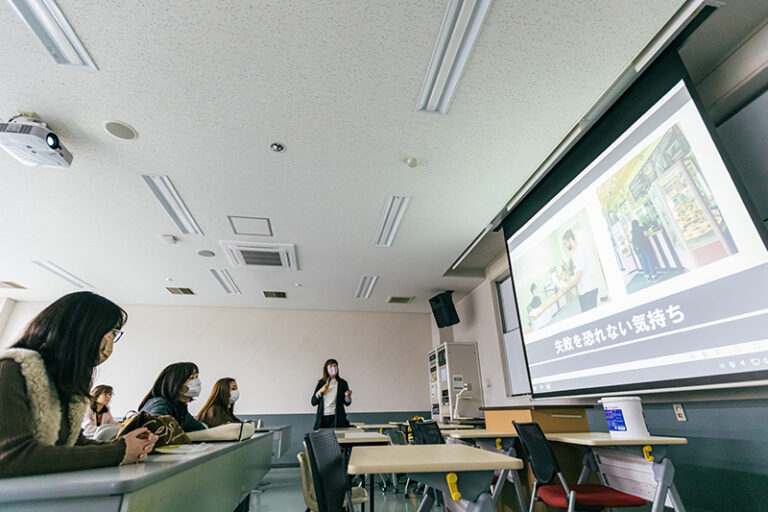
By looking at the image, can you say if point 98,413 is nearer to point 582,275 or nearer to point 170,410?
point 170,410

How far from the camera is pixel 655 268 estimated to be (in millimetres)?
2006

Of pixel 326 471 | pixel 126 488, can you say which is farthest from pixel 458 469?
pixel 126 488

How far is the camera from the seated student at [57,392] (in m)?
0.86

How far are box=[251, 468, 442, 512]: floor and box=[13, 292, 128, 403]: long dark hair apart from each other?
288 centimetres

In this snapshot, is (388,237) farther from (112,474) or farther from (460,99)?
(112,474)

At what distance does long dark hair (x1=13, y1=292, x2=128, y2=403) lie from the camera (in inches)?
40.6

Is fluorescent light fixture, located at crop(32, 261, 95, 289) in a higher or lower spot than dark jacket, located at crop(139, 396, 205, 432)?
higher

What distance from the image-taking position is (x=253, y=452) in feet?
8.12

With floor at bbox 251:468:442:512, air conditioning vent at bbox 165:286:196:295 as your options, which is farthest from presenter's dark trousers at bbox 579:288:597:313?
air conditioning vent at bbox 165:286:196:295

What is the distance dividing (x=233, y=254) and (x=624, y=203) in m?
4.29

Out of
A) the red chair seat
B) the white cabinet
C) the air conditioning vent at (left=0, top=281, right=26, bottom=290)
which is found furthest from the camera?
the air conditioning vent at (left=0, top=281, right=26, bottom=290)

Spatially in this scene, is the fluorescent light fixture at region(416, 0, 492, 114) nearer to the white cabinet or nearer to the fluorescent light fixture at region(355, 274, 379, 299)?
the fluorescent light fixture at region(355, 274, 379, 299)

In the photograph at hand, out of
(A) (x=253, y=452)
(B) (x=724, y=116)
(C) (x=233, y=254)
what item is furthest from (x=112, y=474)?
(C) (x=233, y=254)

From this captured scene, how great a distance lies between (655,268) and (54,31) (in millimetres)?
3614
